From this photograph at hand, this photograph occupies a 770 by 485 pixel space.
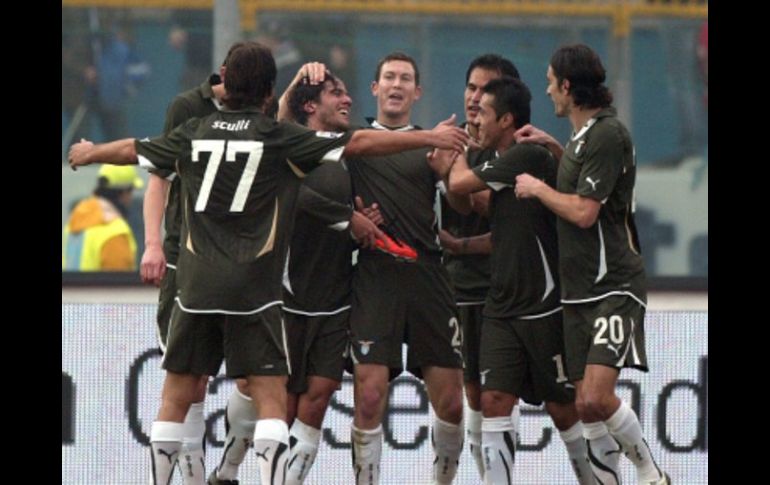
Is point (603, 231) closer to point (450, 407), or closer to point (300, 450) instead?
point (450, 407)

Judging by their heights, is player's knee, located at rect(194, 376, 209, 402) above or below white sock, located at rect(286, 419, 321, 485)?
above

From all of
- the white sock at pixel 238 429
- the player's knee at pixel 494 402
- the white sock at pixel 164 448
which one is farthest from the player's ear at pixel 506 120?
the white sock at pixel 164 448

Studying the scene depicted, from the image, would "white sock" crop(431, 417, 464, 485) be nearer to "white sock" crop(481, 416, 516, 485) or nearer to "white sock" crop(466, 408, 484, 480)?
"white sock" crop(466, 408, 484, 480)

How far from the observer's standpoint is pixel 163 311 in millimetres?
9961

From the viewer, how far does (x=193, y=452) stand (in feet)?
32.6

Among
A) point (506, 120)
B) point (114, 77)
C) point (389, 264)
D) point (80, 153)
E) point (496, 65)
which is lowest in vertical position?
point (389, 264)

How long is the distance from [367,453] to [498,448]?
69 centimetres

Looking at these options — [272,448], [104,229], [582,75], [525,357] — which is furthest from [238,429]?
[104,229]

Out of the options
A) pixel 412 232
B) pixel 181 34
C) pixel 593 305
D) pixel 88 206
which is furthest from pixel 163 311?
pixel 181 34

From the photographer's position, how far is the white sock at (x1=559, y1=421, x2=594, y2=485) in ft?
33.9

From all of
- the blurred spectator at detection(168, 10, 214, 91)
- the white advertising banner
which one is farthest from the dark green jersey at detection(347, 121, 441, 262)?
the blurred spectator at detection(168, 10, 214, 91)

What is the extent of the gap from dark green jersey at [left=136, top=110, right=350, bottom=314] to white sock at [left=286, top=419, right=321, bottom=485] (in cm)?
129

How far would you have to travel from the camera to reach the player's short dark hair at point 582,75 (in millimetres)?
9727

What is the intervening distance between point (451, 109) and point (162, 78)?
253 cm
